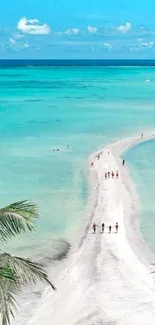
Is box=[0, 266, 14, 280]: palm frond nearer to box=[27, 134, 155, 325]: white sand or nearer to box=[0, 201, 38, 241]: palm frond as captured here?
box=[0, 201, 38, 241]: palm frond

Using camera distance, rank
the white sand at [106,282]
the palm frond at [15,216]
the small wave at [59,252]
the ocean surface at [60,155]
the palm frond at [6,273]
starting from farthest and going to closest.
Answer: the ocean surface at [60,155] < the small wave at [59,252] < the white sand at [106,282] < the palm frond at [15,216] < the palm frond at [6,273]

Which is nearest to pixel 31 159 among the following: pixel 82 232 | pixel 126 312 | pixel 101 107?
pixel 82 232

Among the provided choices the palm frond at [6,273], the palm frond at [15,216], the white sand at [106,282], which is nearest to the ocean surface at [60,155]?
the white sand at [106,282]

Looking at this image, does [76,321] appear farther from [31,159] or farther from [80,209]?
[31,159]

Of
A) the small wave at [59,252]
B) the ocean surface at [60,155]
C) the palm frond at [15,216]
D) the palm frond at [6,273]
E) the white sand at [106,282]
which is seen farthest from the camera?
the ocean surface at [60,155]

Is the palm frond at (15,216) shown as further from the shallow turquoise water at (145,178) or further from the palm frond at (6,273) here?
the shallow turquoise water at (145,178)

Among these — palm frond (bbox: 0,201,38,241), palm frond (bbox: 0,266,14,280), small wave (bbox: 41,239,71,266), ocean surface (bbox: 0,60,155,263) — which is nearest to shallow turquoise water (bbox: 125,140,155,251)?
ocean surface (bbox: 0,60,155,263)
